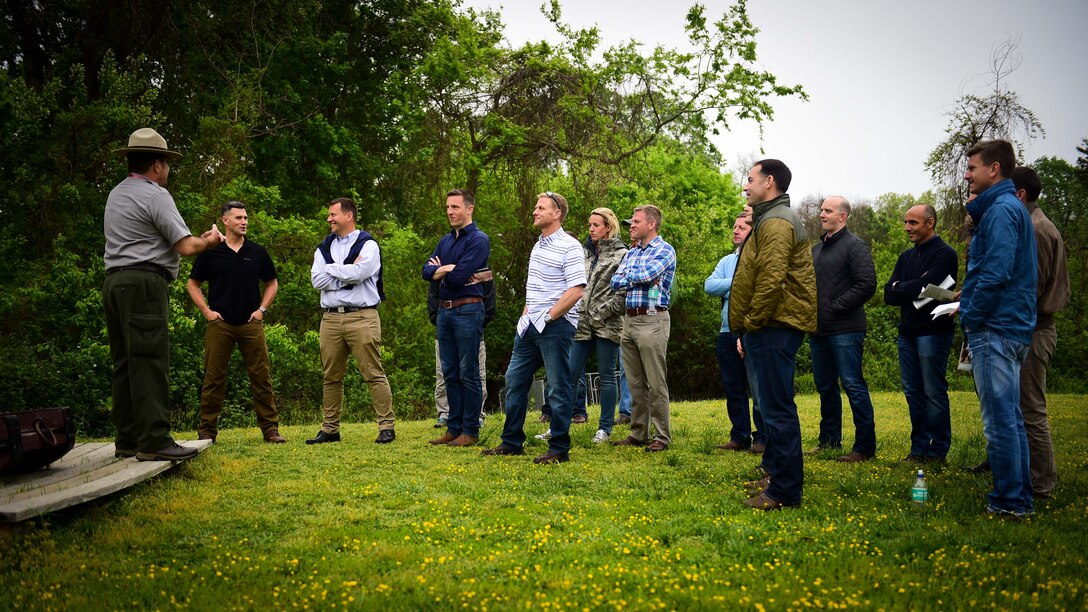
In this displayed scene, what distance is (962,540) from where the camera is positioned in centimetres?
405

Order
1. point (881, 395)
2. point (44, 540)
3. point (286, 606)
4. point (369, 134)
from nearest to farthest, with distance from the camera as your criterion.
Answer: point (286, 606)
point (44, 540)
point (881, 395)
point (369, 134)

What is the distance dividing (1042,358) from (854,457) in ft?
6.32

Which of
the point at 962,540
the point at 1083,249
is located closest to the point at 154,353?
the point at 962,540

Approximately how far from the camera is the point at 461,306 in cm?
726

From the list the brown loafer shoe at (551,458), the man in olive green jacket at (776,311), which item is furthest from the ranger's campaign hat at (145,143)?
the man in olive green jacket at (776,311)

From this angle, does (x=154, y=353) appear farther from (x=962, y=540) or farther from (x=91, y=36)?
(x=91, y=36)

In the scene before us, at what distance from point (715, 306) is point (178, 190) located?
16.1 meters

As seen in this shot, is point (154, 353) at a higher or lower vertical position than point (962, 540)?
higher

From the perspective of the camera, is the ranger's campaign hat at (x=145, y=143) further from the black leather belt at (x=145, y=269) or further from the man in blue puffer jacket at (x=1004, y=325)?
the man in blue puffer jacket at (x=1004, y=325)

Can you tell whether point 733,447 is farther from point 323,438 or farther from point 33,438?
point 33,438

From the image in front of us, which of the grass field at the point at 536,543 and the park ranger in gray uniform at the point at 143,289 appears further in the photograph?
the park ranger in gray uniform at the point at 143,289

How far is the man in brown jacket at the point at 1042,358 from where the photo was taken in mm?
4996

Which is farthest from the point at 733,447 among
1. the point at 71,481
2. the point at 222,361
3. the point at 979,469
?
the point at 71,481

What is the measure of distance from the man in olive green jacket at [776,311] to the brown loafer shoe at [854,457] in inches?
72.8
